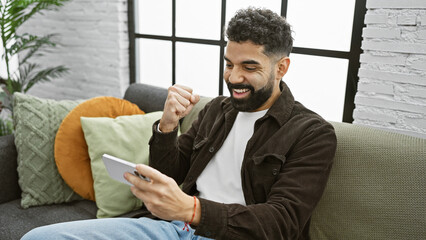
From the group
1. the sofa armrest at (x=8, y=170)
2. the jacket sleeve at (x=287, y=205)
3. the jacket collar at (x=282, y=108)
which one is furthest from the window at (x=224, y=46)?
the sofa armrest at (x=8, y=170)

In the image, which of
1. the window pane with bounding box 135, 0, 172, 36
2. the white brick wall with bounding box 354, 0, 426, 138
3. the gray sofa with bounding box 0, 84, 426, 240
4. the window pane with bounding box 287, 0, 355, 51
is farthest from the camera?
the window pane with bounding box 135, 0, 172, 36

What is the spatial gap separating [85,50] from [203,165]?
77.5 inches

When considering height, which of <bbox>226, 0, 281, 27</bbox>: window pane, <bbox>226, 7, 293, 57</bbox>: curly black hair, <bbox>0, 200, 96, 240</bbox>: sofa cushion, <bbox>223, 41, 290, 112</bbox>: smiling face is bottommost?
<bbox>0, 200, 96, 240</bbox>: sofa cushion

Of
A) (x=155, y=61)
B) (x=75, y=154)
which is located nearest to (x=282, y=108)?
(x=75, y=154)

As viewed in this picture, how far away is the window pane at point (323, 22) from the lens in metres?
1.90

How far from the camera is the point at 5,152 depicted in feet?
5.99

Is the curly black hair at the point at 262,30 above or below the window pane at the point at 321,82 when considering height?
above

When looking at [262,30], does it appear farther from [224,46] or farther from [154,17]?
[154,17]

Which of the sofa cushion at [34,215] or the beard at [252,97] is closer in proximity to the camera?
the beard at [252,97]

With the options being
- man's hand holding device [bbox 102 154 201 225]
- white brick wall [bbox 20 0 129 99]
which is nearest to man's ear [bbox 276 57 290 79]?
man's hand holding device [bbox 102 154 201 225]

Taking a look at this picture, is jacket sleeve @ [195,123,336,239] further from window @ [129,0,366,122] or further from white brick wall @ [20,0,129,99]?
white brick wall @ [20,0,129,99]

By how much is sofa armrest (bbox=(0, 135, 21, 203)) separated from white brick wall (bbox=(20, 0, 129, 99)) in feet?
3.57

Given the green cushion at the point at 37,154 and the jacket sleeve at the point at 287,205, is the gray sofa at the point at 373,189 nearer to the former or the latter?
the jacket sleeve at the point at 287,205

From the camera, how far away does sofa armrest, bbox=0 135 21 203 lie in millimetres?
1816
